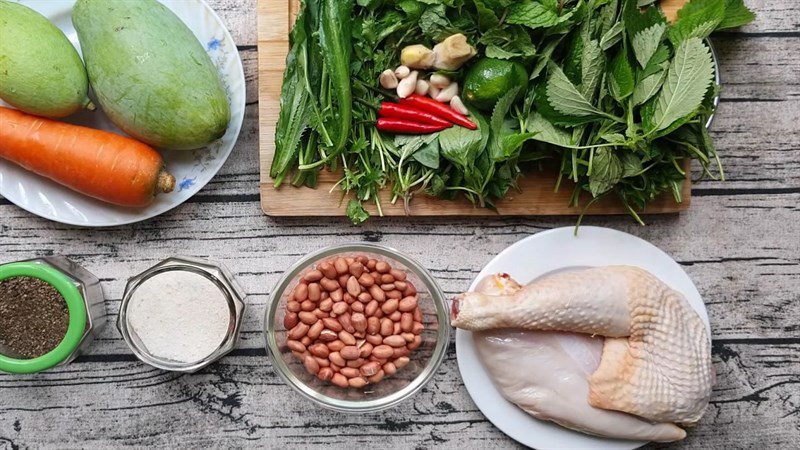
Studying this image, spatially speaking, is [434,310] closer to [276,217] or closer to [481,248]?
[481,248]

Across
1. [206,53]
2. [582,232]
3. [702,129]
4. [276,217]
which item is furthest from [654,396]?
[206,53]

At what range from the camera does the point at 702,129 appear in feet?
3.76

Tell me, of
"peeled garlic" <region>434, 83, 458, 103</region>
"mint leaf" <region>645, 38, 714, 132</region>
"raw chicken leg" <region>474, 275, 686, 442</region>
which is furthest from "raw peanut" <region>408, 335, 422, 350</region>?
"mint leaf" <region>645, 38, 714, 132</region>

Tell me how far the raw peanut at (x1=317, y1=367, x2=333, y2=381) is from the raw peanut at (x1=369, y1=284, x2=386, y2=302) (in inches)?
6.4

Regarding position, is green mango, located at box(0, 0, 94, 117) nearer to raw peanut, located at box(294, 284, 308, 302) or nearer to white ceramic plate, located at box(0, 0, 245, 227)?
white ceramic plate, located at box(0, 0, 245, 227)

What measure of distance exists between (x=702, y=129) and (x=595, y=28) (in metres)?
0.27

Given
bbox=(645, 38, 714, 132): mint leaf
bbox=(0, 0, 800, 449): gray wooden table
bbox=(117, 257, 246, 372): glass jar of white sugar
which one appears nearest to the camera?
bbox=(645, 38, 714, 132): mint leaf

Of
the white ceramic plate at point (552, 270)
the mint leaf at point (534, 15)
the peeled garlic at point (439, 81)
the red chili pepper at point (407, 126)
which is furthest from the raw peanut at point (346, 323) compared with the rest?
the mint leaf at point (534, 15)

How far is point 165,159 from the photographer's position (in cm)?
127

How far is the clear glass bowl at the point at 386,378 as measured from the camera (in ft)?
3.91

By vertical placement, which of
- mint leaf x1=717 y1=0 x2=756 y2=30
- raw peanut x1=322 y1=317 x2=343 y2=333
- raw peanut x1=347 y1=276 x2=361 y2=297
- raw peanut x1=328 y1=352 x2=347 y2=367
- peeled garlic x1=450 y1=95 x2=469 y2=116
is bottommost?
raw peanut x1=328 y1=352 x2=347 y2=367

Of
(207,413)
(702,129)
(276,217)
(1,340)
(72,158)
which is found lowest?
(207,413)

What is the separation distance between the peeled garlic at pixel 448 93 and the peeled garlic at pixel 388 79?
0.28 ft

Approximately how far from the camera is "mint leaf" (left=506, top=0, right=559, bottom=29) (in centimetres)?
108
